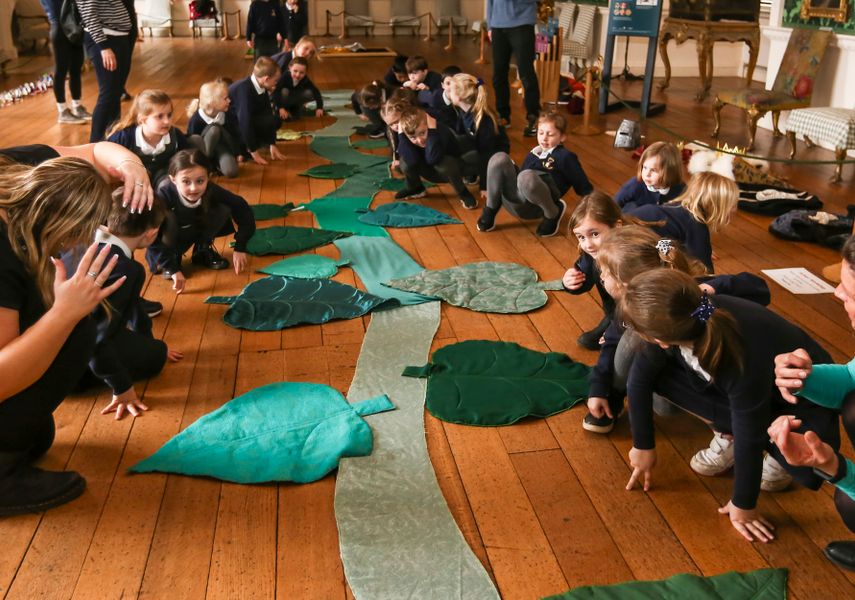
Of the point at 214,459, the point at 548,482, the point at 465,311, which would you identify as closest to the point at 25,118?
the point at 465,311

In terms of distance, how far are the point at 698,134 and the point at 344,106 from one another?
3191 mm

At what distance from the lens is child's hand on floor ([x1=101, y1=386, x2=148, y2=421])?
8.19 feet

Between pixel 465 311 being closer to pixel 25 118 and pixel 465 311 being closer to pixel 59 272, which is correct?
pixel 59 272

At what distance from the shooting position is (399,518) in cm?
204

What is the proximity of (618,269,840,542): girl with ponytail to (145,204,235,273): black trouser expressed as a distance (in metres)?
2.20

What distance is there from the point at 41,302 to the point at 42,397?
9.9 inches

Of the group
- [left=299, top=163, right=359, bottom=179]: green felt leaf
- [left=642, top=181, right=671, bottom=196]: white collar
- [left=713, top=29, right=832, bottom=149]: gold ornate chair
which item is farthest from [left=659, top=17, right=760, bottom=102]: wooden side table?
[left=642, top=181, right=671, bottom=196]: white collar

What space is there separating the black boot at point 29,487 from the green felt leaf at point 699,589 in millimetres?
1277

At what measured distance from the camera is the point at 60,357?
6.77 feet

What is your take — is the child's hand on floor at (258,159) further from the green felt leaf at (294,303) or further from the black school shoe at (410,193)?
the green felt leaf at (294,303)

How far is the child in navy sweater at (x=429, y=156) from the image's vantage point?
14.7 feet

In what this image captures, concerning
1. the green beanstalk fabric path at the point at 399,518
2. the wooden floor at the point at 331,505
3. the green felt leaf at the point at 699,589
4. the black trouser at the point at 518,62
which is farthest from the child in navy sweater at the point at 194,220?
the black trouser at the point at 518,62

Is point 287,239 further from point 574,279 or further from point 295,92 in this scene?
point 295,92

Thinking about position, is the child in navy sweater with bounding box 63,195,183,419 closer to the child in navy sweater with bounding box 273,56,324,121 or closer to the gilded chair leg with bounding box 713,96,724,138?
the child in navy sweater with bounding box 273,56,324,121
